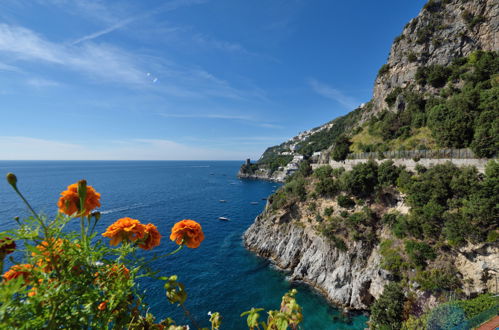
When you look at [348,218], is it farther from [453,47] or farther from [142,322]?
[453,47]

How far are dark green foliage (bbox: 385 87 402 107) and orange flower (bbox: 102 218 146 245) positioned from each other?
45.5 metres

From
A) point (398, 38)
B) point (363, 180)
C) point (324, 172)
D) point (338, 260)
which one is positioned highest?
point (398, 38)

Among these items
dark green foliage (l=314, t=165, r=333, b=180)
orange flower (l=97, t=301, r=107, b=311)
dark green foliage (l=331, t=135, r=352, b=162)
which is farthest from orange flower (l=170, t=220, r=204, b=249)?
dark green foliage (l=331, t=135, r=352, b=162)

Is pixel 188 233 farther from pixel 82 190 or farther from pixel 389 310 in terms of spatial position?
pixel 389 310

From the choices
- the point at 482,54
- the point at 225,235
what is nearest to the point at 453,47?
the point at 482,54

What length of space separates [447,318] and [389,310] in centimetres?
443

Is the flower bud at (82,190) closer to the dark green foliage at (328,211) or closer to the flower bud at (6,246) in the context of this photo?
the flower bud at (6,246)

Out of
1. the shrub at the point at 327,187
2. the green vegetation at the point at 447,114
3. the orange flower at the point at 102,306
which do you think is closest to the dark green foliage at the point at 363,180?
the shrub at the point at 327,187

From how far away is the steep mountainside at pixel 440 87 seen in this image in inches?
845

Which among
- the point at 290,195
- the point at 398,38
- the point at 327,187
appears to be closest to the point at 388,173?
the point at 327,187

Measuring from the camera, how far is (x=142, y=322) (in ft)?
8.02

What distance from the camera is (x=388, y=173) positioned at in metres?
24.9

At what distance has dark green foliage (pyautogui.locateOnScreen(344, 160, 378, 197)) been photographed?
85.9 ft

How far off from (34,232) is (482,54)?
155 feet
